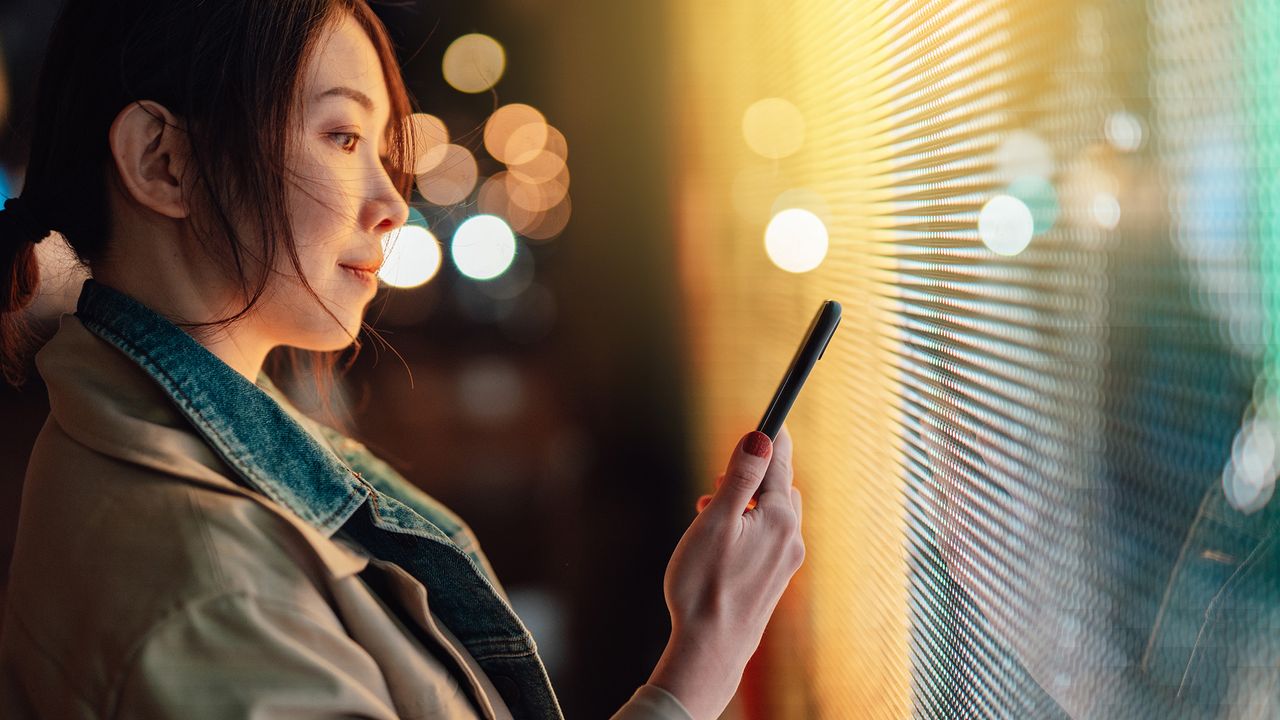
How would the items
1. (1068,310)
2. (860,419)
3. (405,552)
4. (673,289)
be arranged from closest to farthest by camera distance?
(1068,310) → (405,552) → (860,419) → (673,289)

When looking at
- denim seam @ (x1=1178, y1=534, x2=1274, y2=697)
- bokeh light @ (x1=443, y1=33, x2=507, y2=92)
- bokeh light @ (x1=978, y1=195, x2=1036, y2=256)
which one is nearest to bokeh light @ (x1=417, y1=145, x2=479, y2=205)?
bokeh light @ (x1=443, y1=33, x2=507, y2=92)

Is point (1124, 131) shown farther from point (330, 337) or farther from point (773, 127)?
point (773, 127)

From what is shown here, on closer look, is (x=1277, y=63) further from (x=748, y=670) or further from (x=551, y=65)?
(x=551, y=65)

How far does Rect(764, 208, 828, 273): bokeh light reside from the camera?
99cm

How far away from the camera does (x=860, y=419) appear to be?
2.79ft

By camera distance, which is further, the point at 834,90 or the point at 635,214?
the point at 635,214

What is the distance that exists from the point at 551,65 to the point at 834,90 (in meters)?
0.68

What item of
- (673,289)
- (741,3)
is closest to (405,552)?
(673,289)

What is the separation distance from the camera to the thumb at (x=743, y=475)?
2.03 ft

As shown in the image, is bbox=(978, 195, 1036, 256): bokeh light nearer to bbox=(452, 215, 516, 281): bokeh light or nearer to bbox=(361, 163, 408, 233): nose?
bbox=(361, 163, 408, 233): nose

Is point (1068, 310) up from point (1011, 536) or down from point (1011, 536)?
up

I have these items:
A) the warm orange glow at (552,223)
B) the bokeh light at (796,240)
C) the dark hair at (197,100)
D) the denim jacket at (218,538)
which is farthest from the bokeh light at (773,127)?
the denim jacket at (218,538)

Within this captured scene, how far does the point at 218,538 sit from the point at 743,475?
1.14 feet

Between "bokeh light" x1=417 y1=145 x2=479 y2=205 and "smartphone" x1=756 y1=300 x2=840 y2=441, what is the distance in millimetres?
649
